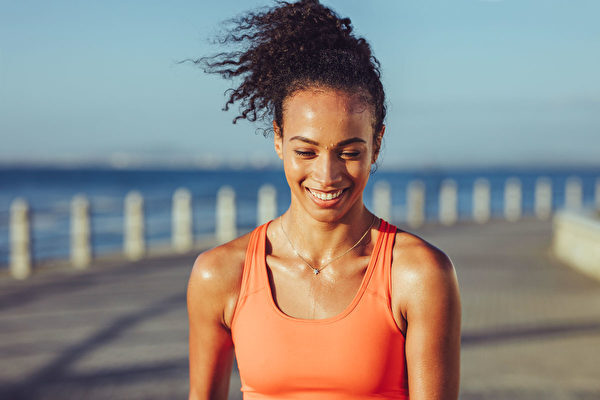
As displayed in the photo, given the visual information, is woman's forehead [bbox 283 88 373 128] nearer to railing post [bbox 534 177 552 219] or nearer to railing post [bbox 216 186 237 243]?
railing post [bbox 216 186 237 243]

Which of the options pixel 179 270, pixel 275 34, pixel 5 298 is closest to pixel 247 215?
pixel 179 270

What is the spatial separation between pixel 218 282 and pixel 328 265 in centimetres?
34

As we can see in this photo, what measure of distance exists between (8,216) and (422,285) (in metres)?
12.0

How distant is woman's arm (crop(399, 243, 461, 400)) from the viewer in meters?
1.81

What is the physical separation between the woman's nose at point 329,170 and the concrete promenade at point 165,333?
3972mm

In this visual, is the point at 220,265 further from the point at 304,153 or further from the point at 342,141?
the point at 342,141

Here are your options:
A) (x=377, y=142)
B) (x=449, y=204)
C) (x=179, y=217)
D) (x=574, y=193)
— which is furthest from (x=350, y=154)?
(x=574, y=193)

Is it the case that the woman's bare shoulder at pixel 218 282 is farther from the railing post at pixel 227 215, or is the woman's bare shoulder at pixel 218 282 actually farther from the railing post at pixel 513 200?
the railing post at pixel 513 200

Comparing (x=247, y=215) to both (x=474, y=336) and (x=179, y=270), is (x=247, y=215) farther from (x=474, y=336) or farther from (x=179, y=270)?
(x=474, y=336)

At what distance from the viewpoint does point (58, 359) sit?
6473 mm

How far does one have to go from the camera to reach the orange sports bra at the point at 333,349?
1.84 metres

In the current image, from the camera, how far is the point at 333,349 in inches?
72.9

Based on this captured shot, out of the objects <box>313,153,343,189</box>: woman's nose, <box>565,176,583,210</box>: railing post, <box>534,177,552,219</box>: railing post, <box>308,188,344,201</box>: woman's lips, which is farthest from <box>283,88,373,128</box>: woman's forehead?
<box>565,176,583,210</box>: railing post

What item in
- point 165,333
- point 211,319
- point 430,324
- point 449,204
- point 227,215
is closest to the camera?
point 430,324
